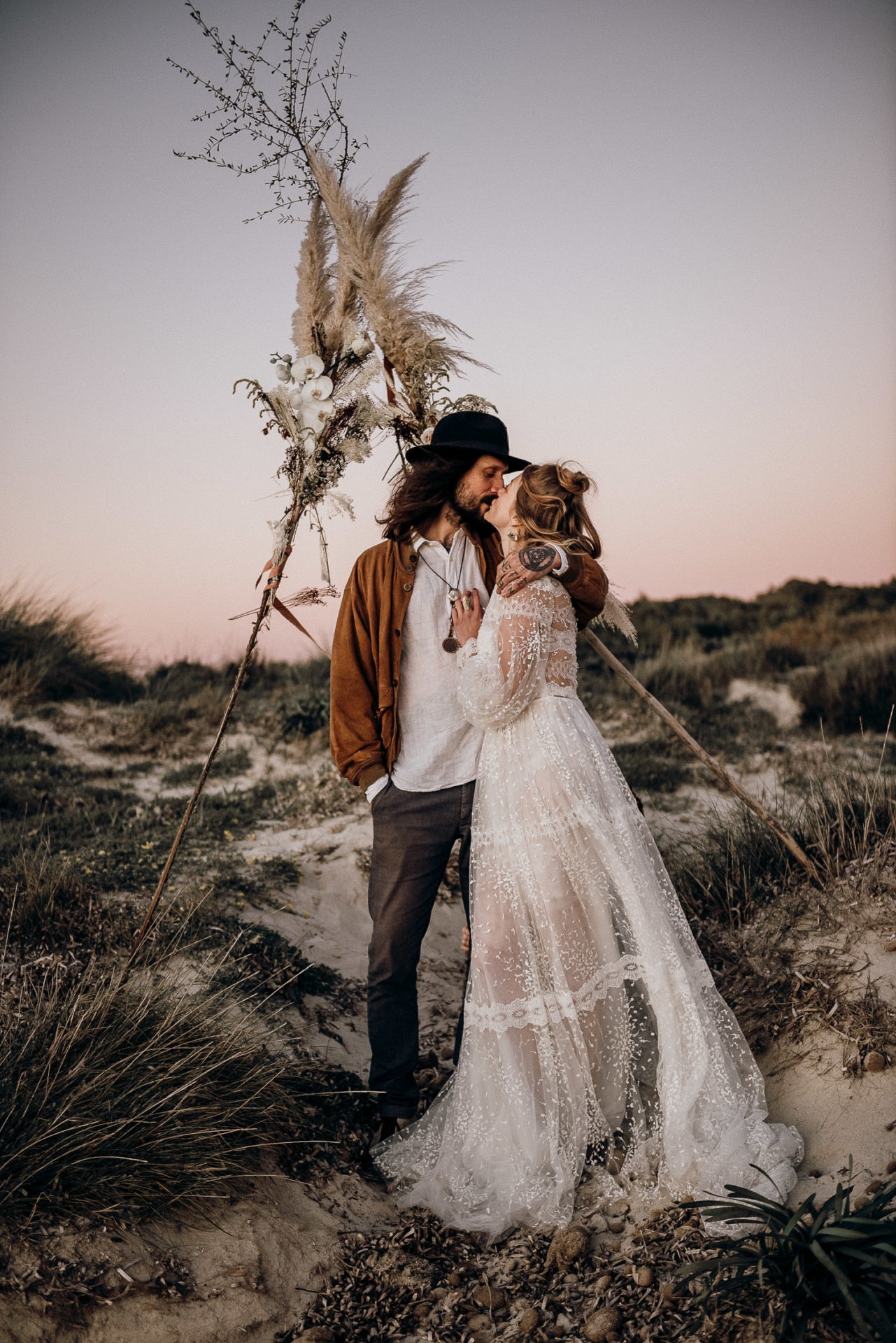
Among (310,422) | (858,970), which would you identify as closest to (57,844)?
(310,422)

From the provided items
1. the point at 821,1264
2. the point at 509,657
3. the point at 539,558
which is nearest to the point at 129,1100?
the point at 509,657

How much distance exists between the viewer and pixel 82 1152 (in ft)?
8.30

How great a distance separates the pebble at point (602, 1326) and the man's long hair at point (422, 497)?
2691 millimetres

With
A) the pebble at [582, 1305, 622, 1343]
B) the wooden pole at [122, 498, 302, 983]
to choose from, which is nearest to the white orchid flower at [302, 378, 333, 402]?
the wooden pole at [122, 498, 302, 983]

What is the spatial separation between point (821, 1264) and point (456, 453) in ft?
9.42

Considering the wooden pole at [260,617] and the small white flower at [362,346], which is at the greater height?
the small white flower at [362,346]

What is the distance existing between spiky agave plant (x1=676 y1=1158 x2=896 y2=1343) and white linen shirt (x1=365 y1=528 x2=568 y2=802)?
64.2 inches

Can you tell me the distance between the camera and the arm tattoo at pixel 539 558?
9.87ft

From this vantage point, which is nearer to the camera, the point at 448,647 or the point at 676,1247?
the point at 676,1247

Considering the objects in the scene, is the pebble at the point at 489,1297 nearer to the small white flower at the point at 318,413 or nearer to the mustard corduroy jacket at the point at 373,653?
the mustard corduroy jacket at the point at 373,653

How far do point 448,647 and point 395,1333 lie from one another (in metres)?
2.21

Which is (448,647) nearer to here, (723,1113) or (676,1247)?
(723,1113)

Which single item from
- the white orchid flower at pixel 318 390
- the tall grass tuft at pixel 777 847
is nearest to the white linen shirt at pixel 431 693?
the white orchid flower at pixel 318 390

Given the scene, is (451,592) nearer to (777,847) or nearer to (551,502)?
(551,502)
